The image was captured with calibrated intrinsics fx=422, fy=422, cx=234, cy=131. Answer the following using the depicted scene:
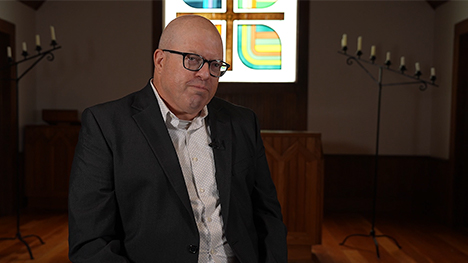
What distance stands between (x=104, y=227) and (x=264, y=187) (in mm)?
559

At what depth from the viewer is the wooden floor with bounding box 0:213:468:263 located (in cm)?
326

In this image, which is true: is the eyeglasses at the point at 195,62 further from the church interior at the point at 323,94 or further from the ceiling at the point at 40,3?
the ceiling at the point at 40,3

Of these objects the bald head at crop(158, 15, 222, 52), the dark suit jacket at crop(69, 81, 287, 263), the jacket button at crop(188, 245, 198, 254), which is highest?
the bald head at crop(158, 15, 222, 52)

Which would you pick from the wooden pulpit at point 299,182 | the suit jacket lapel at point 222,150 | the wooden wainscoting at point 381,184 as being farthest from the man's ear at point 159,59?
the wooden wainscoting at point 381,184

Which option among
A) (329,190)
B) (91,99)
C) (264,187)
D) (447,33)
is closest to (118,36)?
(91,99)

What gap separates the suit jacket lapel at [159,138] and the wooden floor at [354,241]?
2234mm

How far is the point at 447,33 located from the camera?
14.7 feet

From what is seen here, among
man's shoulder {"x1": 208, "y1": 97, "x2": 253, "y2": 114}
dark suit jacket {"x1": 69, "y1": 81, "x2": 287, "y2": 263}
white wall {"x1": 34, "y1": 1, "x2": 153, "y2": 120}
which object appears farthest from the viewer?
white wall {"x1": 34, "y1": 1, "x2": 153, "y2": 120}

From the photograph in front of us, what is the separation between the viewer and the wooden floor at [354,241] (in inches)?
128

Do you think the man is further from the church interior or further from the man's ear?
the church interior

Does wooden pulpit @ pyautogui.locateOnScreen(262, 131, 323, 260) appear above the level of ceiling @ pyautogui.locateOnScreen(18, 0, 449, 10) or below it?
below

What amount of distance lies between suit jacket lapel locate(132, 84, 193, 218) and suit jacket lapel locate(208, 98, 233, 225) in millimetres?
120

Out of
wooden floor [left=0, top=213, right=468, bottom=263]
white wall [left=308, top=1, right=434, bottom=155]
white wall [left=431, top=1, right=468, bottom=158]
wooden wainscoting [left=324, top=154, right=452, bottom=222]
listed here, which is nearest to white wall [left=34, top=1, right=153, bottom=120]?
wooden floor [left=0, top=213, right=468, bottom=263]

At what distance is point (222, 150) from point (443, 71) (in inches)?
156
